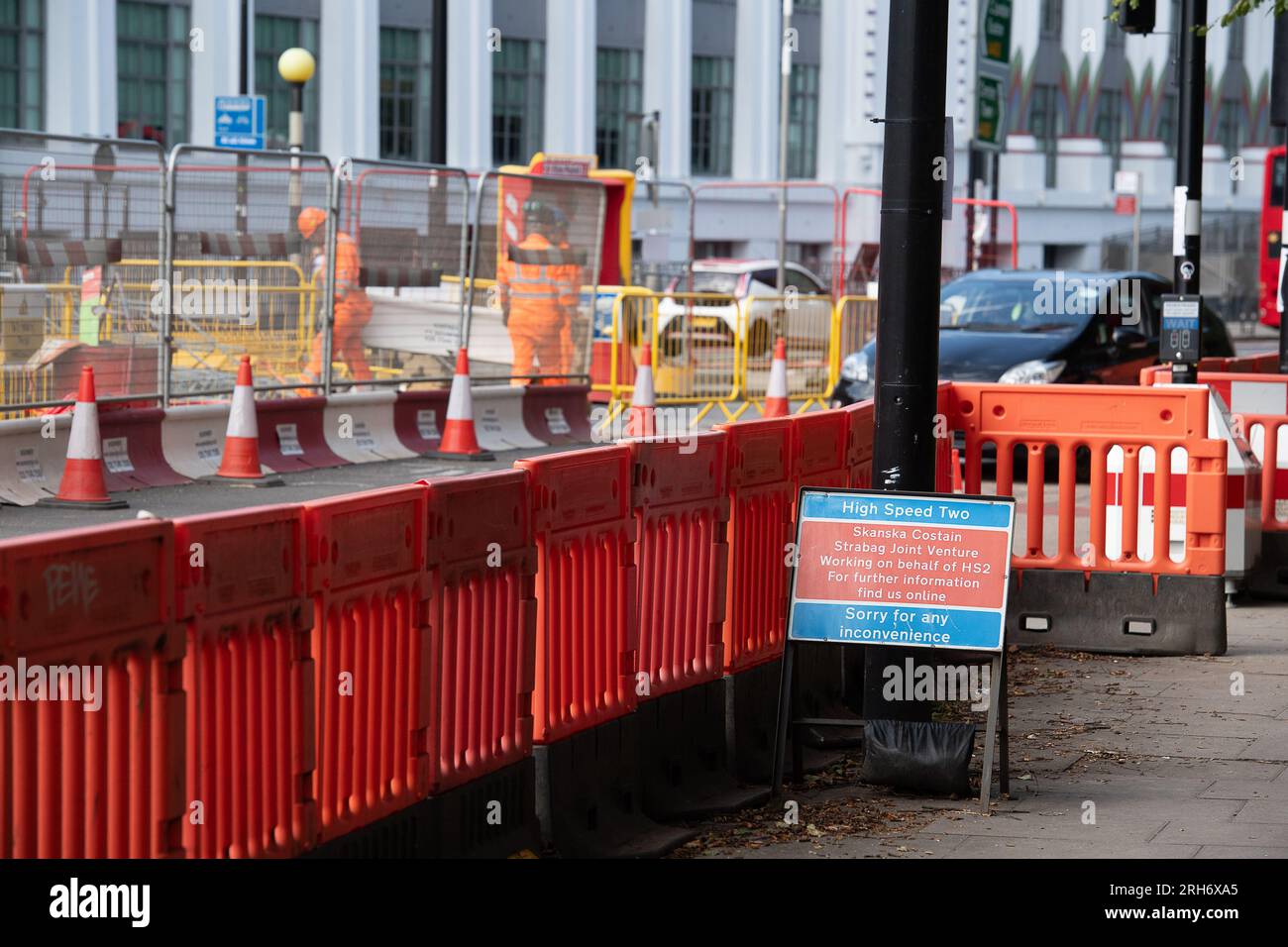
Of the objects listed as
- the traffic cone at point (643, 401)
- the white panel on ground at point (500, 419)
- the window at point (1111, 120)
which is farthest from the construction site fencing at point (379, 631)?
the window at point (1111, 120)

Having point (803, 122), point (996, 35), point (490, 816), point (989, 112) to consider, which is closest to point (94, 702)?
point (490, 816)

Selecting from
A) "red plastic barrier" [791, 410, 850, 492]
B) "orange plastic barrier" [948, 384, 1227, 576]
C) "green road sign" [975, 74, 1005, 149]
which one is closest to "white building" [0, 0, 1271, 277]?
"green road sign" [975, 74, 1005, 149]

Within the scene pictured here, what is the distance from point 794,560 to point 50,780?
336 cm

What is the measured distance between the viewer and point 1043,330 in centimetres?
1912

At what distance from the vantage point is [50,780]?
4621 mm

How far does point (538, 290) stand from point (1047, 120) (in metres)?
40.7

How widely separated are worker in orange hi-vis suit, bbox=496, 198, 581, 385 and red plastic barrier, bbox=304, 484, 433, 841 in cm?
1297

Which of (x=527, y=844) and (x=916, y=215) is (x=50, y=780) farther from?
(x=916, y=215)

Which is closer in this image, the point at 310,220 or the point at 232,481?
the point at 232,481

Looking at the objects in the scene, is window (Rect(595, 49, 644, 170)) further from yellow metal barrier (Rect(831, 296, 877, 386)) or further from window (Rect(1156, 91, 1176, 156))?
yellow metal barrier (Rect(831, 296, 877, 386))

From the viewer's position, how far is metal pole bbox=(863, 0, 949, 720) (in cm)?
762

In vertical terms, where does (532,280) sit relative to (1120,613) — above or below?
above

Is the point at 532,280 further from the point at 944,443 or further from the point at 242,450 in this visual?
the point at 944,443
